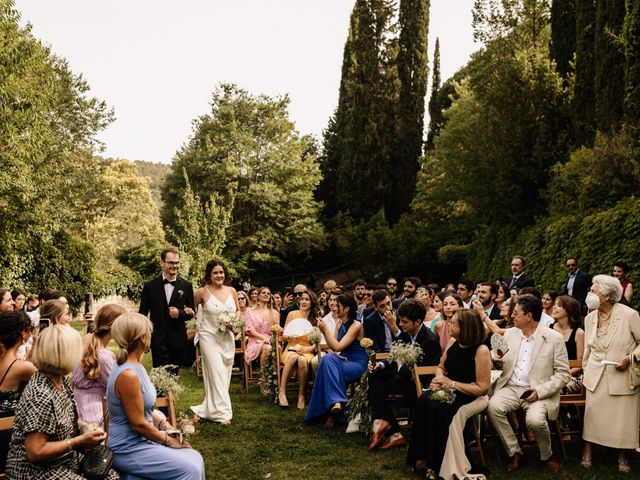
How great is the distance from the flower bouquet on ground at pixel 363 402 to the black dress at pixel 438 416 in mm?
1145

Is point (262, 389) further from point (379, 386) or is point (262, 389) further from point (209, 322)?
point (379, 386)

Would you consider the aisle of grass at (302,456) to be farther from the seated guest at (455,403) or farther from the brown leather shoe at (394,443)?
the seated guest at (455,403)

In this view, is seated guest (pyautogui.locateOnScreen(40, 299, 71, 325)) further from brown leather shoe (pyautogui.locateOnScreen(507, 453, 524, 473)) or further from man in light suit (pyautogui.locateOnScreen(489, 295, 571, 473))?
brown leather shoe (pyautogui.locateOnScreen(507, 453, 524, 473))

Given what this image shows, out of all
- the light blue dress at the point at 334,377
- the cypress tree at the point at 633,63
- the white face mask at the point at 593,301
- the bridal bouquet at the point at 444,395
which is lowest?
the light blue dress at the point at 334,377

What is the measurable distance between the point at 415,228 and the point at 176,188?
47.0 feet

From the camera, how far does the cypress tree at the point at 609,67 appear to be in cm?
1639

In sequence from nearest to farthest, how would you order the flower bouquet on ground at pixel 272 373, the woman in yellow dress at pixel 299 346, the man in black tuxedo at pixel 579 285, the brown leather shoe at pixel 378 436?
the brown leather shoe at pixel 378 436
the woman in yellow dress at pixel 299 346
the flower bouquet on ground at pixel 272 373
the man in black tuxedo at pixel 579 285

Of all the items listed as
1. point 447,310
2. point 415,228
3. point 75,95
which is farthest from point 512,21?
point 75,95

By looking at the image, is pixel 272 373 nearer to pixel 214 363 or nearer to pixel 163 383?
pixel 214 363

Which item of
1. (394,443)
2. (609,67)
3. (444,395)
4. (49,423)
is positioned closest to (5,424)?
(49,423)

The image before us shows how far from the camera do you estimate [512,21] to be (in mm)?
21938

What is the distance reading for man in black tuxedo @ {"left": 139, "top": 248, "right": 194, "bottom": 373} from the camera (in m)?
7.37

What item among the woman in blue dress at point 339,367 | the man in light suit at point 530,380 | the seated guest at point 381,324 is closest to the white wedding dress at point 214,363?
the woman in blue dress at point 339,367

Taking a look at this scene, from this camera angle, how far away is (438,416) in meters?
5.81
